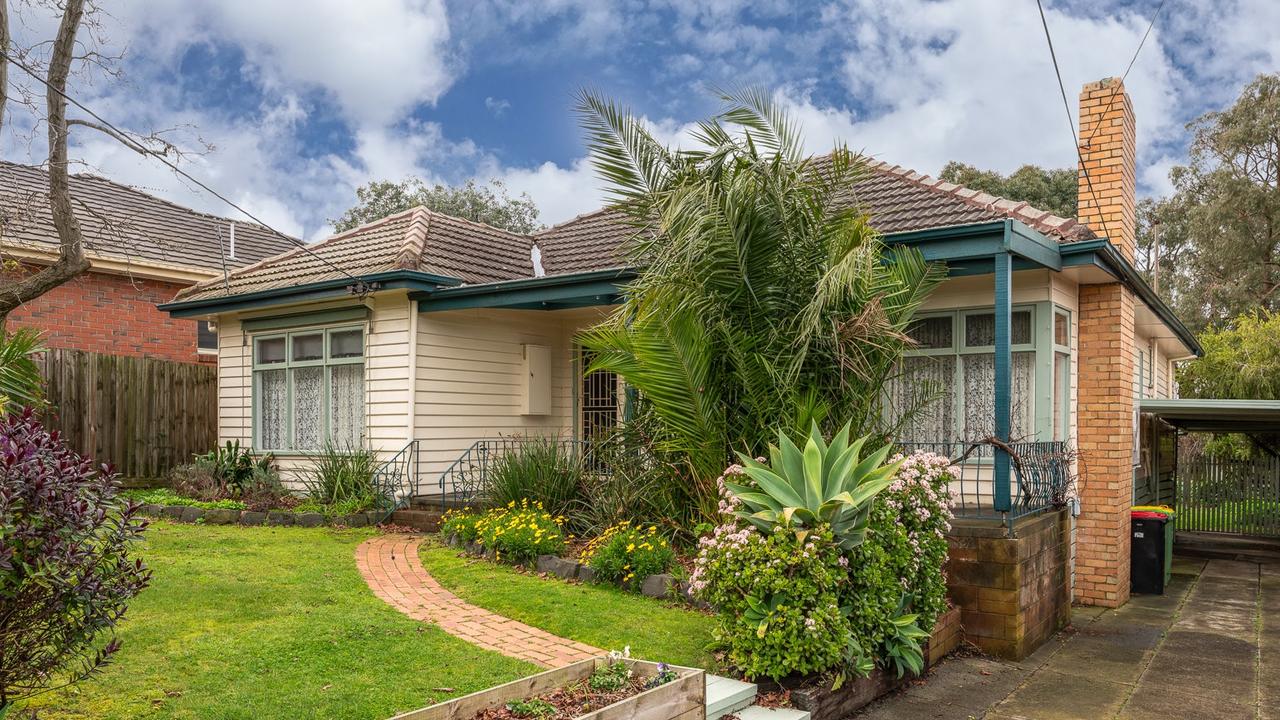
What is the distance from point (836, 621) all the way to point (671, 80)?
9556 millimetres

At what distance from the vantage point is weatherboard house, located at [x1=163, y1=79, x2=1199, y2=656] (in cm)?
798

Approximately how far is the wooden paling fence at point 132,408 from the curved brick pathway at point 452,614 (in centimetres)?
680

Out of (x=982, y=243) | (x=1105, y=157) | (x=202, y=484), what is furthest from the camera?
(x=202, y=484)

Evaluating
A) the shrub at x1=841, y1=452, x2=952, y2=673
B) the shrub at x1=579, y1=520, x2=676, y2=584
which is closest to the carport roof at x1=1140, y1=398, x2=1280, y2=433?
the shrub at x1=841, y1=452, x2=952, y2=673

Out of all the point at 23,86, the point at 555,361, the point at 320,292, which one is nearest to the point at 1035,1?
the point at 555,361

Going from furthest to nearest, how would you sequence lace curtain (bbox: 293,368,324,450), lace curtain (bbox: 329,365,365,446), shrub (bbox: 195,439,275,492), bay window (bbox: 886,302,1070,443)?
lace curtain (bbox: 293,368,324,450)
shrub (bbox: 195,439,275,492)
lace curtain (bbox: 329,365,365,446)
bay window (bbox: 886,302,1070,443)

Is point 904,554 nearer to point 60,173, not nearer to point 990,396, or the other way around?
point 990,396

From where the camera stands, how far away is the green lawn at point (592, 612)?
5984 mm

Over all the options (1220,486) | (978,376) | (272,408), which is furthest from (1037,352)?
(1220,486)

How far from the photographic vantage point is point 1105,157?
11.0m

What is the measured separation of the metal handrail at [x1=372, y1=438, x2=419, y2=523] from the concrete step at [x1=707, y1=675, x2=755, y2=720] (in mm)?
6746

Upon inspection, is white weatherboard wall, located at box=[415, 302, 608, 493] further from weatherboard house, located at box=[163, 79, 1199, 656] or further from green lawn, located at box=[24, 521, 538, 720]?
green lawn, located at box=[24, 521, 538, 720]

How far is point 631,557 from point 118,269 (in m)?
13.3

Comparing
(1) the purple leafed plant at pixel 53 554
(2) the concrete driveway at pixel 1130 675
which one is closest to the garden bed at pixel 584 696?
(1) the purple leafed plant at pixel 53 554
